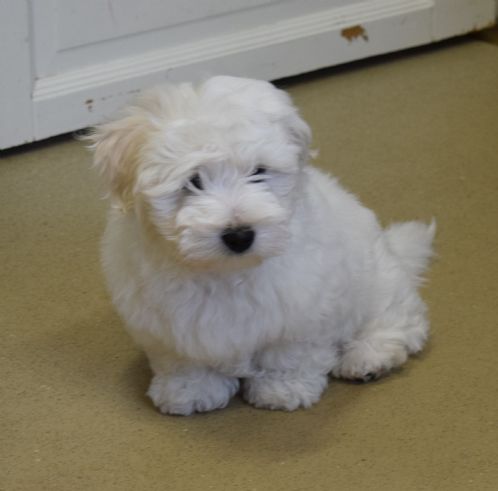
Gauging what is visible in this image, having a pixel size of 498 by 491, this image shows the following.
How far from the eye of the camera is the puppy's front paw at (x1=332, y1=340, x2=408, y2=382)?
1691 mm

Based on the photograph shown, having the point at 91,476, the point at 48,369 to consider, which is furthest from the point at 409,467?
the point at 48,369

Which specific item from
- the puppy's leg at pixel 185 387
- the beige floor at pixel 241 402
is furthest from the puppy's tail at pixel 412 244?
the puppy's leg at pixel 185 387

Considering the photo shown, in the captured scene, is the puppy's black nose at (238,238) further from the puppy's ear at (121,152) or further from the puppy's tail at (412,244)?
the puppy's tail at (412,244)

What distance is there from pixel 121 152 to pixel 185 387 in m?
0.40

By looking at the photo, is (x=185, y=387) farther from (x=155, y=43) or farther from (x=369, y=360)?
(x=155, y=43)

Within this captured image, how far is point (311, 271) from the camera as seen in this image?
1.54 m

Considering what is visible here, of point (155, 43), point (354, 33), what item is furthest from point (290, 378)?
point (354, 33)

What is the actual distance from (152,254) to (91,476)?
0.33 m

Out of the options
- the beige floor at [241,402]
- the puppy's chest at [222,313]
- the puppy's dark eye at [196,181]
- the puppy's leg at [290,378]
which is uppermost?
the puppy's dark eye at [196,181]

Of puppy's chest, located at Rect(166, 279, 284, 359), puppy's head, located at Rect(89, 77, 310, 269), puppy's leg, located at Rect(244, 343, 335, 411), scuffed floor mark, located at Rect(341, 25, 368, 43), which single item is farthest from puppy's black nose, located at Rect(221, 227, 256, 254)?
scuffed floor mark, located at Rect(341, 25, 368, 43)

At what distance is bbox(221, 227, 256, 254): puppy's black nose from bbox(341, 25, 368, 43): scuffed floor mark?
1549 millimetres

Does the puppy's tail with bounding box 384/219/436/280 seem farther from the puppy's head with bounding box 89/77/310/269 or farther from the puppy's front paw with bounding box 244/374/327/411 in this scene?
the puppy's head with bounding box 89/77/310/269

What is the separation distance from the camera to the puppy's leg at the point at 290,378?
163 centimetres

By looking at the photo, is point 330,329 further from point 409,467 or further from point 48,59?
point 48,59
